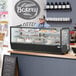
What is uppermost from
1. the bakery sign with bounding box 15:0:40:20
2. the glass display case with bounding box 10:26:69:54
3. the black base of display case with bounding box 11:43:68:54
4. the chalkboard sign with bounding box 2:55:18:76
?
the bakery sign with bounding box 15:0:40:20

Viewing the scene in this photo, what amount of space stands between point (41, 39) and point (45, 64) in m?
0.46

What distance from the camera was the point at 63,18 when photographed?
23.6 feet

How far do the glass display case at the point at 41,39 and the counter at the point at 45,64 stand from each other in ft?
0.35

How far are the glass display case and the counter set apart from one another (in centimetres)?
11

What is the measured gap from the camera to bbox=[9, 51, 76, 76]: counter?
3.14 metres

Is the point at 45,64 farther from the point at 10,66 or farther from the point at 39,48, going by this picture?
the point at 10,66

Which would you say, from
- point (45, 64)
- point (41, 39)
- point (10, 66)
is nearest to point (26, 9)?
point (41, 39)

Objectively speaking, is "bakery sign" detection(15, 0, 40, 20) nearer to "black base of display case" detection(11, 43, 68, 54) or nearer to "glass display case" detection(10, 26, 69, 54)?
"glass display case" detection(10, 26, 69, 54)

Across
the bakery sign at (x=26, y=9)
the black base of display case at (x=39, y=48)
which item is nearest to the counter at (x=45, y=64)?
the black base of display case at (x=39, y=48)

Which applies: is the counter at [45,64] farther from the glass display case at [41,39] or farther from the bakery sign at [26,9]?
the bakery sign at [26,9]

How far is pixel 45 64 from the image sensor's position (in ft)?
10.9

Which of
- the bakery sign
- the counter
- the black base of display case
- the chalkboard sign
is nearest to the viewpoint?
the counter

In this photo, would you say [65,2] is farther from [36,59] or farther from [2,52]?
[36,59]

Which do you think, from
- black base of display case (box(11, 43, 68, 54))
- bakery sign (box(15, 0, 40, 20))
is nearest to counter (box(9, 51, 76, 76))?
black base of display case (box(11, 43, 68, 54))
